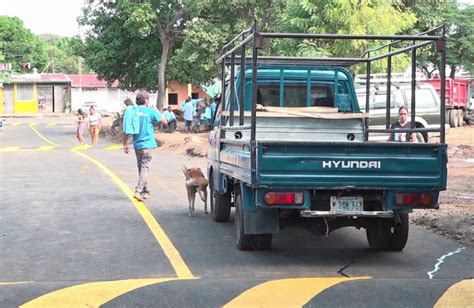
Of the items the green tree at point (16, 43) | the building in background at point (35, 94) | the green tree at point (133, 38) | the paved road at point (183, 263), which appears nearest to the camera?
the paved road at point (183, 263)

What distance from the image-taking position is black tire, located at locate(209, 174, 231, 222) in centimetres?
938

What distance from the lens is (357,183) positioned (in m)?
6.47

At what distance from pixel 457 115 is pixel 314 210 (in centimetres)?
3008

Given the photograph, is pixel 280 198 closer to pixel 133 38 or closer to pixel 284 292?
pixel 284 292

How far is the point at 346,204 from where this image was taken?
265 inches

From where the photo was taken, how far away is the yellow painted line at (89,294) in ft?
17.4

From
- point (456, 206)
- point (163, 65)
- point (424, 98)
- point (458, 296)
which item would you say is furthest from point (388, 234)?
point (163, 65)

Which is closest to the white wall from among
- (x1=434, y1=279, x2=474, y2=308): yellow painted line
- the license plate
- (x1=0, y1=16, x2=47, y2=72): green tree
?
(x1=0, y1=16, x2=47, y2=72): green tree

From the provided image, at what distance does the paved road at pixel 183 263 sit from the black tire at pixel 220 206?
0.41ft

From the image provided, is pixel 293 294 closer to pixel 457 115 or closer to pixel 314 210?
pixel 314 210

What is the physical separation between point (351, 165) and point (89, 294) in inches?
107

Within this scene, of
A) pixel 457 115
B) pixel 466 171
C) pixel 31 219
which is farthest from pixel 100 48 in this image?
pixel 31 219

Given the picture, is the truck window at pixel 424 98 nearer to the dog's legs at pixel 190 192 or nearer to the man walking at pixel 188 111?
the dog's legs at pixel 190 192

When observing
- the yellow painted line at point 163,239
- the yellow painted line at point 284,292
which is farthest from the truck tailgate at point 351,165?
the yellow painted line at point 163,239
